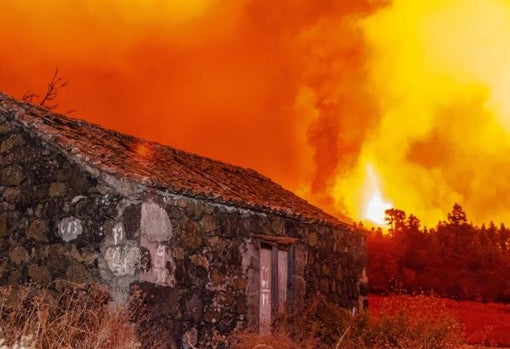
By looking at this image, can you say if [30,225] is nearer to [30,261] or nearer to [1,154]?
[30,261]

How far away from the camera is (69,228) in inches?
348

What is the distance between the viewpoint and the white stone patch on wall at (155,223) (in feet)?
28.0

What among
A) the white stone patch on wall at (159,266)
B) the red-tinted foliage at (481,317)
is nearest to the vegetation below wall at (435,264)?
the red-tinted foliage at (481,317)

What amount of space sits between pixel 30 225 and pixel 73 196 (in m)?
0.87

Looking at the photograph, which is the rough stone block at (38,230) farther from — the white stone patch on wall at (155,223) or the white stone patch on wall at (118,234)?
the white stone patch on wall at (155,223)

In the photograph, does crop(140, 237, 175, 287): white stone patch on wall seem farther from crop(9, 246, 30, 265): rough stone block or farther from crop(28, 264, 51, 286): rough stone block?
crop(9, 246, 30, 265): rough stone block

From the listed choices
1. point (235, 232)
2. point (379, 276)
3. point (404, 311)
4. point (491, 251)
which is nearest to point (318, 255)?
point (404, 311)

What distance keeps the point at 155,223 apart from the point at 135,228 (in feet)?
1.06

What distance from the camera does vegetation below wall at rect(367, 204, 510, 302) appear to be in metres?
25.8

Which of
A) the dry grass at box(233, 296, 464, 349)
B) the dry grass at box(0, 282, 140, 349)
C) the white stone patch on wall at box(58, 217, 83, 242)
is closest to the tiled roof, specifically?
the white stone patch on wall at box(58, 217, 83, 242)

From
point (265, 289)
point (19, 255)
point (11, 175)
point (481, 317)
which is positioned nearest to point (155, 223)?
point (19, 255)

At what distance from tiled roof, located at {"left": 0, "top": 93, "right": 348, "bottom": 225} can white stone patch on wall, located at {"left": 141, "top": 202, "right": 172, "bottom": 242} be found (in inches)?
11.8

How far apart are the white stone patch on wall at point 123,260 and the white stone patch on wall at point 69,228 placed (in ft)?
2.05

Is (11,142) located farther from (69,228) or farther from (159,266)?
(159,266)
